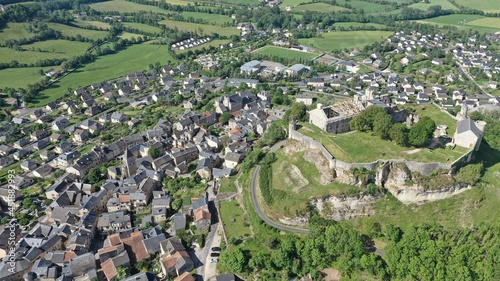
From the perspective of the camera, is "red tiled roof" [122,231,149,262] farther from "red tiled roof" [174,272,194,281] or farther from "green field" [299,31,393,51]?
"green field" [299,31,393,51]

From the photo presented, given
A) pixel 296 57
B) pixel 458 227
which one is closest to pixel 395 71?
pixel 296 57

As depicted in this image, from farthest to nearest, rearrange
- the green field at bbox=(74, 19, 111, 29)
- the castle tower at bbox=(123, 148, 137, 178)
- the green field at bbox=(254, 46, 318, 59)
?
1. the green field at bbox=(74, 19, 111, 29)
2. the green field at bbox=(254, 46, 318, 59)
3. the castle tower at bbox=(123, 148, 137, 178)

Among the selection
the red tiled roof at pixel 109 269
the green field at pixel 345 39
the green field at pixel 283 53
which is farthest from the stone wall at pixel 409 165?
the green field at pixel 345 39

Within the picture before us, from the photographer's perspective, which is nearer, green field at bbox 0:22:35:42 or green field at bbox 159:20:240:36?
green field at bbox 0:22:35:42

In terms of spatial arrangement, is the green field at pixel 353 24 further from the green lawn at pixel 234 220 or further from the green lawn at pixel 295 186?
the green lawn at pixel 234 220

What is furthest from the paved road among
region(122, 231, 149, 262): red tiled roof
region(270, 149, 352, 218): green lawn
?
region(122, 231, 149, 262): red tiled roof

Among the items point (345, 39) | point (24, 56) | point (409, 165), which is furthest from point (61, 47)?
point (409, 165)

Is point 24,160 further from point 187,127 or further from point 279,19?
point 279,19
